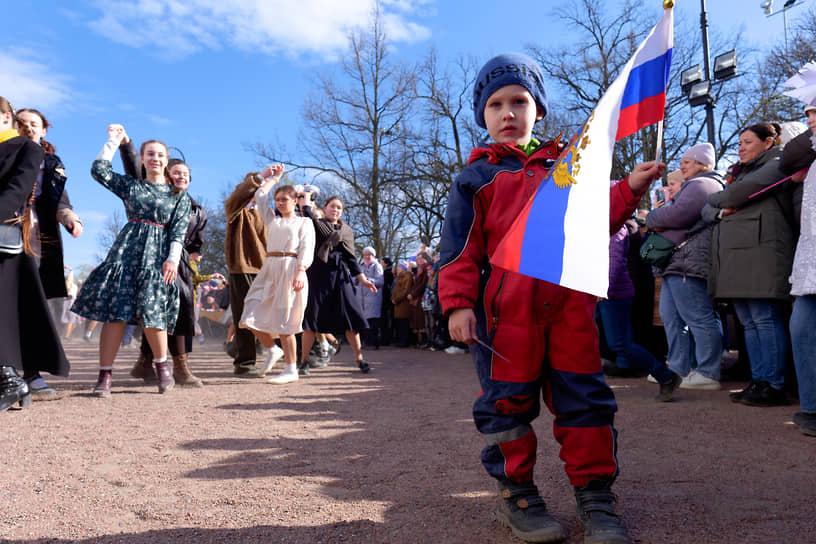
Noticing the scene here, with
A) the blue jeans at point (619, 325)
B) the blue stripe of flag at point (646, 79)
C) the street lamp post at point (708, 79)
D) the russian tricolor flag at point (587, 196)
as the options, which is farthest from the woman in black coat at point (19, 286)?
the street lamp post at point (708, 79)

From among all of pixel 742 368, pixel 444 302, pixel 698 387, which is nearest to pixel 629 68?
pixel 444 302

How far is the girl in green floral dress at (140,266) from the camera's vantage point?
4.81 m

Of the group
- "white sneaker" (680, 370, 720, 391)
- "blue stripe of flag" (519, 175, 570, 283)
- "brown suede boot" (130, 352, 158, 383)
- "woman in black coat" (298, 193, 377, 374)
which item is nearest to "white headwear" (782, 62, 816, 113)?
"blue stripe of flag" (519, 175, 570, 283)

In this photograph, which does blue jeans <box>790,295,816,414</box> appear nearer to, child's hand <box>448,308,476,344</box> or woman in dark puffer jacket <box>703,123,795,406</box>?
woman in dark puffer jacket <box>703,123,795,406</box>

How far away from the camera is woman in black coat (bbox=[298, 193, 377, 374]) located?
22.3 ft

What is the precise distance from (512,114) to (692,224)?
3570mm

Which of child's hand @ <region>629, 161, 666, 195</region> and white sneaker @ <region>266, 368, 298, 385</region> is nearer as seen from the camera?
child's hand @ <region>629, 161, 666, 195</region>

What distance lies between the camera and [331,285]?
22.7 ft

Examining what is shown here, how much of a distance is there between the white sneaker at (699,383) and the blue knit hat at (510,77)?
3.76 meters

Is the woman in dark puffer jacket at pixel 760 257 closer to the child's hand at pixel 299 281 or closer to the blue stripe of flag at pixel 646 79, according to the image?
the blue stripe of flag at pixel 646 79

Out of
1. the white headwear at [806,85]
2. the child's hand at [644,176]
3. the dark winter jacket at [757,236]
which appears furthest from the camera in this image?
the dark winter jacket at [757,236]

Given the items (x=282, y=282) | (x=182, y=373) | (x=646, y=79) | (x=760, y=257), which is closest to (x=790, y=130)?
(x=760, y=257)

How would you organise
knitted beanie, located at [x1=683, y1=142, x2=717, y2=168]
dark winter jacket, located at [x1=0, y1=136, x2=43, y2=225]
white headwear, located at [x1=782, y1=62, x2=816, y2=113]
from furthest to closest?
1. knitted beanie, located at [x1=683, y1=142, x2=717, y2=168]
2. dark winter jacket, located at [x1=0, y1=136, x2=43, y2=225]
3. white headwear, located at [x1=782, y1=62, x2=816, y2=113]

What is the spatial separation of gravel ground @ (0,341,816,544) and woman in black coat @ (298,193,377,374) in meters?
2.03
